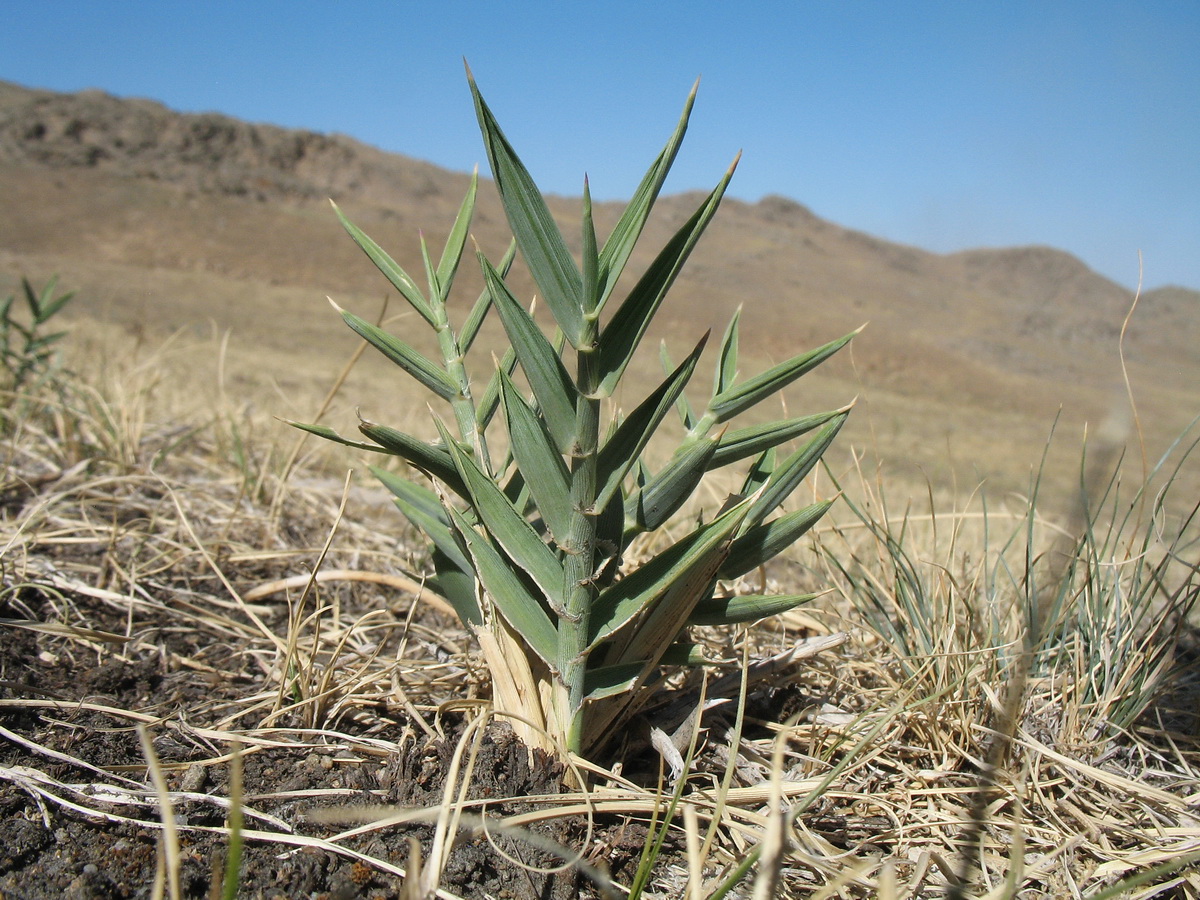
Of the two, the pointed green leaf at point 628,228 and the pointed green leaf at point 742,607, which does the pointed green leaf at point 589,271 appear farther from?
the pointed green leaf at point 742,607

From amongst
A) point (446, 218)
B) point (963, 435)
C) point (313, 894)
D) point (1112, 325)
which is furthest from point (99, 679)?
point (1112, 325)

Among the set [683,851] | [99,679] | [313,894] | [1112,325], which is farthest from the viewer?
[1112,325]

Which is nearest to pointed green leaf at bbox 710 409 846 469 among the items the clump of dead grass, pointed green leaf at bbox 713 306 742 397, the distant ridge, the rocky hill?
pointed green leaf at bbox 713 306 742 397

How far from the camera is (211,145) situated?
899 inches

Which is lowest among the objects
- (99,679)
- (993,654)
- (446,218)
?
(99,679)

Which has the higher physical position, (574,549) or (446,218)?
(446,218)

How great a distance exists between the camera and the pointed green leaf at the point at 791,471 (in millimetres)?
860

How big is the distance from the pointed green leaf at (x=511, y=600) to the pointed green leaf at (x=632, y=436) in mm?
134

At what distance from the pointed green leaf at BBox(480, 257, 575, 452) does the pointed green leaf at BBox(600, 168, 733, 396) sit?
0.13 feet

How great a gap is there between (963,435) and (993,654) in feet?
24.7

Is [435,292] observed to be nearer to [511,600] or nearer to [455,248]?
[455,248]

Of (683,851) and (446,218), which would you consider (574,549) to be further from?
(446,218)

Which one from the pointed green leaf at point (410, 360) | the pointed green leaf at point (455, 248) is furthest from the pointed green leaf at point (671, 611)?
the pointed green leaf at point (455, 248)

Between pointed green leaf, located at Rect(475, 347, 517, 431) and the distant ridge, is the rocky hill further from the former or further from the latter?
pointed green leaf, located at Rect(475, 347, 517, 431)
